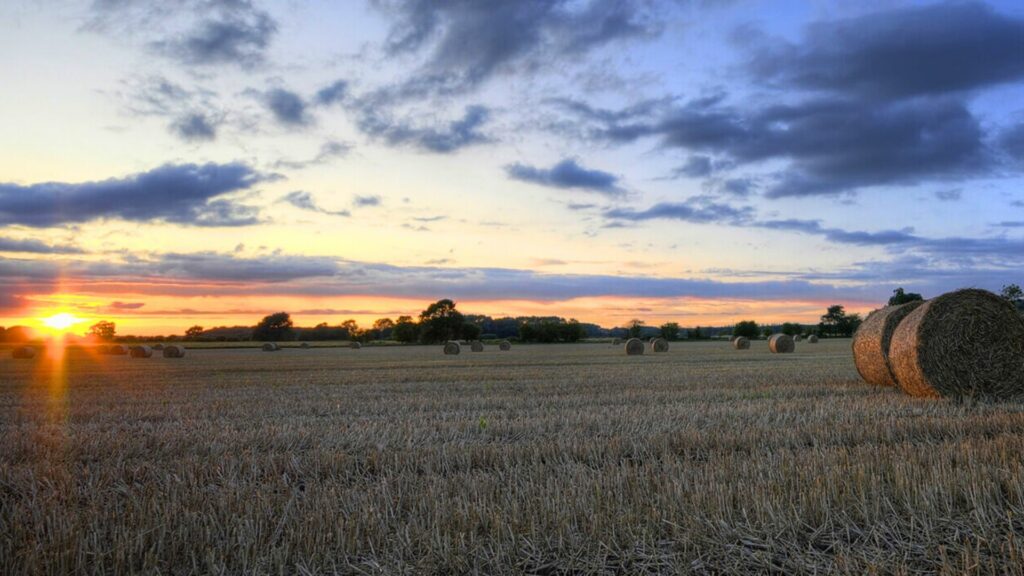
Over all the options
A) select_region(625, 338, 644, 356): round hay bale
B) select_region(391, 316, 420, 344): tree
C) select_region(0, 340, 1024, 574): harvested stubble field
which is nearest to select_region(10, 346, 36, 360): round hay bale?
select_region(625, 338, 644, 356): round hay bale

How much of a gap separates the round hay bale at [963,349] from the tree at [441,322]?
233ft

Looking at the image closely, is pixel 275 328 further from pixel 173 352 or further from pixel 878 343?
pixel 878 343

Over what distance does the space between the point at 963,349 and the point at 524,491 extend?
9596mm

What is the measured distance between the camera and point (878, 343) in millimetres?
13109

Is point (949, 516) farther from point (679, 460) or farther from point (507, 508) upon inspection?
point (507, 508)

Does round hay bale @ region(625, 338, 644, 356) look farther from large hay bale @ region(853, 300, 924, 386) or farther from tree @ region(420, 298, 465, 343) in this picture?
tree @ region(420, 298, 465, 343)

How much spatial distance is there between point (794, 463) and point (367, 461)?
11.6ft

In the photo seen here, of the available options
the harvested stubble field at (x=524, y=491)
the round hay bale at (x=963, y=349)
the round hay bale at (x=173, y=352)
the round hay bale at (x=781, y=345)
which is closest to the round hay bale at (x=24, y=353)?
the round hay bale at (x=173, y=352)

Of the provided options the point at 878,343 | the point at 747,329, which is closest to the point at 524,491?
the point at 878,343

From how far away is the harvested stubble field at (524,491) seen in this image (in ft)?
12.7

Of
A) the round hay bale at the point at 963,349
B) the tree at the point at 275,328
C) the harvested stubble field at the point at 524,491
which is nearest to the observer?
the harvested stubble field at the point at 524,491

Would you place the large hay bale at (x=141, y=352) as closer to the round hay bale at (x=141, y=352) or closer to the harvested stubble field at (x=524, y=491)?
the round hay bale at (x=141, y=352)

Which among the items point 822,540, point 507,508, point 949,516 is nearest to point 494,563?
point 507,508

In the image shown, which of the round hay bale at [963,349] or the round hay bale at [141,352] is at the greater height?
the round hay bale at [963,349]
